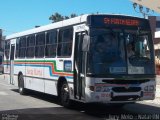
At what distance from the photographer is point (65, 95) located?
51.8 ft

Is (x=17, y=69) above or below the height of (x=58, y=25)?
below

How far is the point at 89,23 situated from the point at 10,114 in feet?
12.3

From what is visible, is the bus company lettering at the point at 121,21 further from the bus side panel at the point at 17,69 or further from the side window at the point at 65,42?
the bus side panel at the point at 17,69

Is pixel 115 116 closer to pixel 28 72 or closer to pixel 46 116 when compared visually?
pixel 46 116

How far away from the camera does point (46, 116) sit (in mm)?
13547

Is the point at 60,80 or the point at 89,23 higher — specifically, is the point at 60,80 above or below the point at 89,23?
below

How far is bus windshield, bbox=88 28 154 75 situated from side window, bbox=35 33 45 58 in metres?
4.96

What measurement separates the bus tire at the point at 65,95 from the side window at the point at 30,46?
4053 mm

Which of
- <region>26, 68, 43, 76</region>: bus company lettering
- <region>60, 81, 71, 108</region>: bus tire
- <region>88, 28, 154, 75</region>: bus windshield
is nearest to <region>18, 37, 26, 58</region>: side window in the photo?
<region>26, 68, 43, 76</region>: bus company lettering

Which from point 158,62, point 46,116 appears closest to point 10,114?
point 46,116

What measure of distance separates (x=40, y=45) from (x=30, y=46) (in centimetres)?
158

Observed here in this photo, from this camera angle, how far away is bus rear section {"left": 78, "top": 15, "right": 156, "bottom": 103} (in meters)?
13.5

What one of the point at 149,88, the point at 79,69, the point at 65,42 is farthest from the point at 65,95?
the point at 149,88

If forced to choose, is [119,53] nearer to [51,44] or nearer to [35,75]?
[51,44]
